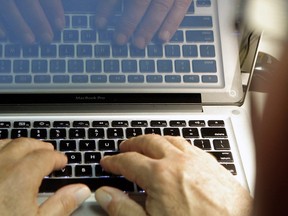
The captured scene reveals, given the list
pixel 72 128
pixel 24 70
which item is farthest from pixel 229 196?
pixel 24 70

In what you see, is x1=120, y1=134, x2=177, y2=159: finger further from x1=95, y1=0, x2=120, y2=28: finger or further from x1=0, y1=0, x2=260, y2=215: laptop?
x1=95, y1=0, x2=120, y2=28: finger

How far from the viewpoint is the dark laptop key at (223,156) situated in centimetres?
71

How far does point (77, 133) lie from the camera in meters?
0.73

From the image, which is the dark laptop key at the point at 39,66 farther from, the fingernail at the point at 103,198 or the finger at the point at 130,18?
the fingernail at the point at 103,198

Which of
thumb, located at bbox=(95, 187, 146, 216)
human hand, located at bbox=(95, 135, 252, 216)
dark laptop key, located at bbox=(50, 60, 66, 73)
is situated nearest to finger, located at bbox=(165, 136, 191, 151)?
human hand, located at bbox=(95, 135, 252, 216)

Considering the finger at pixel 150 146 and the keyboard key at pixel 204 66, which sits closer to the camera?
the finger at pixel 150 146

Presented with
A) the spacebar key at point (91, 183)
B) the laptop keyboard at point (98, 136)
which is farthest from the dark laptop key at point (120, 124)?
the spacebar key at point (91, 183)

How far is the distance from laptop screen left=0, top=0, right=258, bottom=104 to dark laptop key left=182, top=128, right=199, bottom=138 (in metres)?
0.06

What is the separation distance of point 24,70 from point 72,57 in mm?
85

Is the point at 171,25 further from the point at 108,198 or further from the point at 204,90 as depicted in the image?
the point at 108,198

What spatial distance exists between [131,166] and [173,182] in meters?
0.07

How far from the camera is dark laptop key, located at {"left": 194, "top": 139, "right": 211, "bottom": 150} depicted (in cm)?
72

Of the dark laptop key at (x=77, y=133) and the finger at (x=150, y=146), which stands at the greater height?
the dark laptop key at (x=77, y=133)

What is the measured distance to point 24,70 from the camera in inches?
30.1
